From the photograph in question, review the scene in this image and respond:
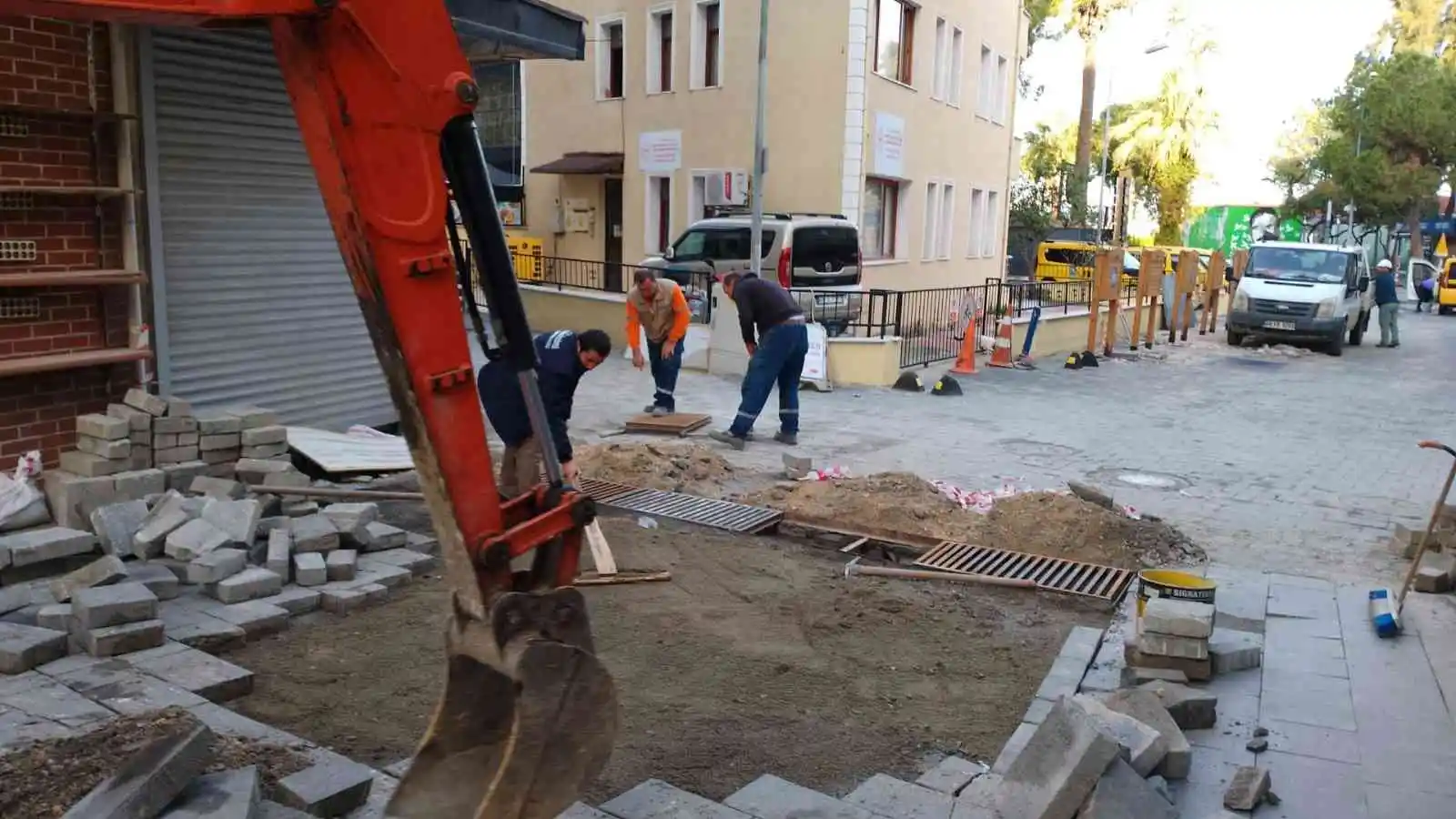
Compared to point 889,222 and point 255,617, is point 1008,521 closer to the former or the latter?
point 255,617

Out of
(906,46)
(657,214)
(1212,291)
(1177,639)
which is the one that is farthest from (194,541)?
(1212,291)

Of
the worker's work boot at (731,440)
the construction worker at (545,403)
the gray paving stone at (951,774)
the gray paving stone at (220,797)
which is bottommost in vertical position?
the gray paving stone at (951,774)

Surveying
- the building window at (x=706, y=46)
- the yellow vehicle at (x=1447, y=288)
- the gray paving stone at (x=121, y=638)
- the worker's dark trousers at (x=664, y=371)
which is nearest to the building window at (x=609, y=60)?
the building window at (x=706, y=46)

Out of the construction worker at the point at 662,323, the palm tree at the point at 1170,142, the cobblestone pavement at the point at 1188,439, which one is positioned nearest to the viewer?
the cobblestone pavement at the point at 1188,439

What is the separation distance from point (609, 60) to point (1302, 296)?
1456cm

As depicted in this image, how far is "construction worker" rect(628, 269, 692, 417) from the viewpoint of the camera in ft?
37.7

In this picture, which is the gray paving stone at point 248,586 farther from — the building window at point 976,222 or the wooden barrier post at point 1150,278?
the building window at point 976,222

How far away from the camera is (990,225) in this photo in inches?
1121

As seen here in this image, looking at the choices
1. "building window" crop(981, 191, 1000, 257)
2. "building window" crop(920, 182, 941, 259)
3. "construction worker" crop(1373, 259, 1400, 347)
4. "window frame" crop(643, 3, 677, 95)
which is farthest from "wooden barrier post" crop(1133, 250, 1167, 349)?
"window frame" crop(643, 3, 677, 95)

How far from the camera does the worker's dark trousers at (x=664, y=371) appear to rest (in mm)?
11672

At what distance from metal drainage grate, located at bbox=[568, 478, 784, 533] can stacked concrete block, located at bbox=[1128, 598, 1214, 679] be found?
3030mm

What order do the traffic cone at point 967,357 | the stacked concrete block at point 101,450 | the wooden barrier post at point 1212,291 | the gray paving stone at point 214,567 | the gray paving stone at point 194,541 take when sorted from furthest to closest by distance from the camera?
1. the wooden barrier post at point 1212,291
2. the traffic cone at point 967,357
3. the stacked concrete block at point 101,450
4. the gray paving stone at point 194,541
5. the gray paving stone at point 214,567

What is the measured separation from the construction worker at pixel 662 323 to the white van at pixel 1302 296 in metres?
14.2

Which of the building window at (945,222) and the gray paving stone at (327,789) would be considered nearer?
the gray paving stone at (327,789)
